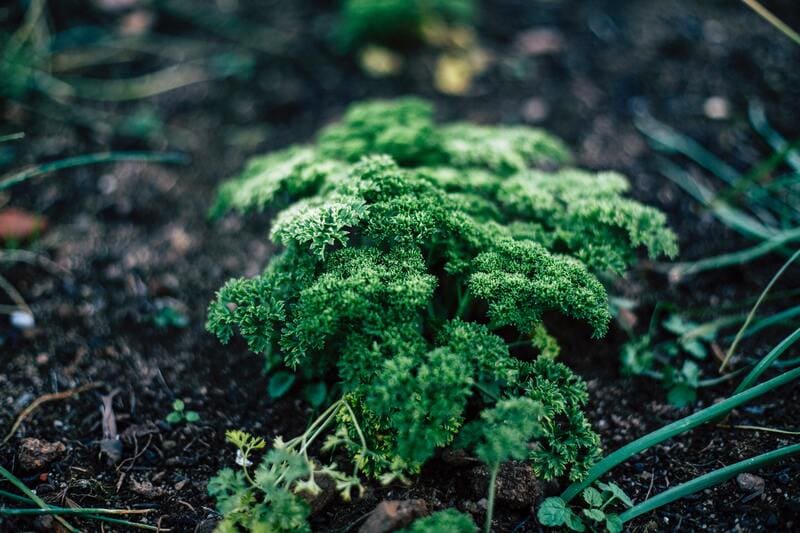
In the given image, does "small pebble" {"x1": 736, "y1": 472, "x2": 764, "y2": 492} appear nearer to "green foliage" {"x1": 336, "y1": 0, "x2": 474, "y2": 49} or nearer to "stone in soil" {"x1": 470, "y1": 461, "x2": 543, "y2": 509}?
"stone in soil" {"x1": 470, "y1": 461, "x2": 543, "y2": 509}

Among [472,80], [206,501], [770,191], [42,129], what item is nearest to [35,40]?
[42,129]

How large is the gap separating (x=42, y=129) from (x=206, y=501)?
8.87 ft

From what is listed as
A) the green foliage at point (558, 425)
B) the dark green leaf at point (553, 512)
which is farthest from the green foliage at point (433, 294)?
the dark green leaf at point (553, 512)

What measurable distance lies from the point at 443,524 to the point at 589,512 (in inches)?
21.7

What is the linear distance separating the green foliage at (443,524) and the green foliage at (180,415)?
3.38 ft

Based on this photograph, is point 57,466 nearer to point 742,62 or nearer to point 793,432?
point 793,432

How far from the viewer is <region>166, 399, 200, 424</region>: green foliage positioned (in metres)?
2.22

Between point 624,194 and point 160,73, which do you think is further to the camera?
point 160,73

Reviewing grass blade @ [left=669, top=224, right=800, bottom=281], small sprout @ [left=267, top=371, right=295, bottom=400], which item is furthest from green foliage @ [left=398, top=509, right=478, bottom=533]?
grass blade @ [left=669, top=224, right=800, bottom=281]

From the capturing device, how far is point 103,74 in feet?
12.8

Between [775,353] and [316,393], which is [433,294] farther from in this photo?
[775,353]

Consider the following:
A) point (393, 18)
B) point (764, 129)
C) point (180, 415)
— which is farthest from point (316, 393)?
point (764, 129)

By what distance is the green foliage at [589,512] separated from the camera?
5.89ft

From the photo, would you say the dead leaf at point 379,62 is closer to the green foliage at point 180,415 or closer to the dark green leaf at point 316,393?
the dark green leaf at point 316,393
